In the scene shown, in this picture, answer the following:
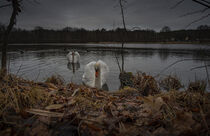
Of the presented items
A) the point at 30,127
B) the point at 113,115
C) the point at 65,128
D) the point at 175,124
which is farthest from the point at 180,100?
the point at 30,127

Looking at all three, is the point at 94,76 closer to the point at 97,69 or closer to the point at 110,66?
the point at 97,69

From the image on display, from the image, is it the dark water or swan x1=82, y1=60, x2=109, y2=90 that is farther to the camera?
the dark water

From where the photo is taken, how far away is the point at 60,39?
95.8 metres

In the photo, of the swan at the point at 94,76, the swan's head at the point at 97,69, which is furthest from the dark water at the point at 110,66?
the swan's head at the point at 97,69

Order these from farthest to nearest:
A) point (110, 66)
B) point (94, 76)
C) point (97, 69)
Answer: point (110, 66) → point (94, 76) → point (97, 69)

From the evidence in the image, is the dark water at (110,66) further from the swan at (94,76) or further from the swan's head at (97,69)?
the swan's head at (97,69)

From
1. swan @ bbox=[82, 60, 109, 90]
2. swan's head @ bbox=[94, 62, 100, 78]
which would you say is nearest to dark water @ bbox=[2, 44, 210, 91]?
swan @ bbox=[82, 60, 109, 90]

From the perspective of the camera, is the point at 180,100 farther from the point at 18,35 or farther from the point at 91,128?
the point at 18,35

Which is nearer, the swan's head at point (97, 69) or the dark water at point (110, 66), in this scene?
the swan's head at point (97, 69)

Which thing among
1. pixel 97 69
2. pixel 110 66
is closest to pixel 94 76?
pixel 97 69

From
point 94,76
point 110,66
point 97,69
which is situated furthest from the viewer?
point 110,66

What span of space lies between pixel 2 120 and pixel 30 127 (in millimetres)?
366

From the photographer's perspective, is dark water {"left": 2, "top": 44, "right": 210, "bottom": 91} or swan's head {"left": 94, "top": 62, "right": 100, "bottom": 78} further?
dark water {"left": 2, "top": 44, "right": 210, "bottom": 91}

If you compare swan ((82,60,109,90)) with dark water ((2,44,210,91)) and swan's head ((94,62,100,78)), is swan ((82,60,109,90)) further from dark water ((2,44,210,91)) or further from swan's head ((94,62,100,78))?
dark water ((2,44,210,91))
